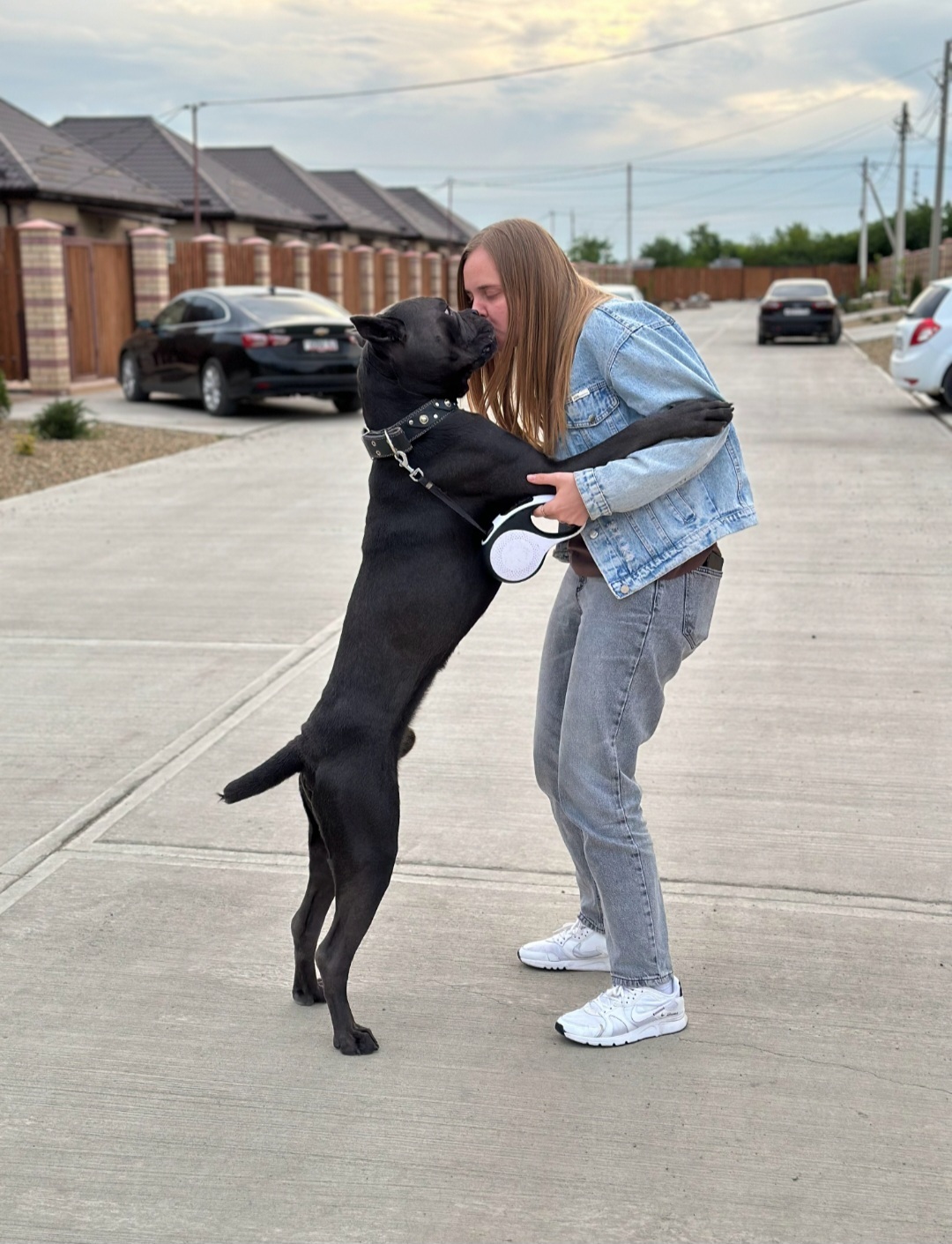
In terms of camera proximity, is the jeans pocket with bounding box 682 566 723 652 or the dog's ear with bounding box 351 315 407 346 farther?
the jeans pocket with bounding box 682 566 723 652

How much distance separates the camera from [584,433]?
3.04m

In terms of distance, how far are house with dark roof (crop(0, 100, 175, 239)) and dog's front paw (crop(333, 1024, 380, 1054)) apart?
23.1 meters

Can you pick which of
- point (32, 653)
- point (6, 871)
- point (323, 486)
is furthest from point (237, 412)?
point (6, 871)

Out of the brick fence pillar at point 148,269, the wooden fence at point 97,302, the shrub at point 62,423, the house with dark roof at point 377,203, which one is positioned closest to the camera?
the shrub at point 62,423

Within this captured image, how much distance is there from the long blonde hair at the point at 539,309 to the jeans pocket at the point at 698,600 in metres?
0.44

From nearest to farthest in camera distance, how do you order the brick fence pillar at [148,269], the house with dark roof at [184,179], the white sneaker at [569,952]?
the white sneaker at [569,952] → the brick fence pillar at [148,269] → the house with dark roof at [184,179]

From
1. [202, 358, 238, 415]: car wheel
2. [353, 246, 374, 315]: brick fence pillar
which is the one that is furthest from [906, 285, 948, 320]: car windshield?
[353, 246, 374, 315]: brick fence pillar

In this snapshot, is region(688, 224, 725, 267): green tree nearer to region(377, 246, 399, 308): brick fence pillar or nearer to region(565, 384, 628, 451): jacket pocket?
region(377, 246, 399, 308): brick fence pillar

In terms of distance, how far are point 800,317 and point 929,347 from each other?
15046mm

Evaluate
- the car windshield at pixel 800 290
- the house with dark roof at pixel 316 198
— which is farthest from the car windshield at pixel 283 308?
the house with dark roof at pixel 316 198

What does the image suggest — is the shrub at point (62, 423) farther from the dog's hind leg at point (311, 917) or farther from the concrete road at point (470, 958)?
the dog's hind leg at point (311, 917)

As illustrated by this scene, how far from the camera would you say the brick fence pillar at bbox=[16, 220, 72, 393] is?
19.5 metres

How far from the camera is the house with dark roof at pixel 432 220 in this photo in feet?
196

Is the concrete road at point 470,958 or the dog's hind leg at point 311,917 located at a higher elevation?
the dog's hind leg at point 311,917
